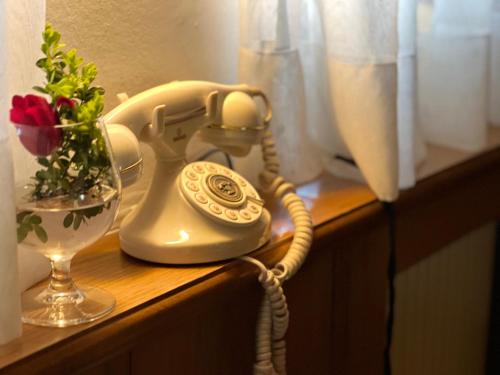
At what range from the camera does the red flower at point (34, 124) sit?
0.76 metres

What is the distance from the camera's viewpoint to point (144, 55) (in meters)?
1.15

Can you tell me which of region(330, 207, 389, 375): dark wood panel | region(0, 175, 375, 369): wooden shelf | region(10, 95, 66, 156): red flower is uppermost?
region(10, 95, 66, 156): red flower

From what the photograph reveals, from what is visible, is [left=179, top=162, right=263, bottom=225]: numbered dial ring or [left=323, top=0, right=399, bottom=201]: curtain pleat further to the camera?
[left=323, top=0, right=399, bottom=201]: curtain pleat

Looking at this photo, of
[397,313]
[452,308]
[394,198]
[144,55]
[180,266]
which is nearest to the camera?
[180,266]

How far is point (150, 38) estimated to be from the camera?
45.3 inches

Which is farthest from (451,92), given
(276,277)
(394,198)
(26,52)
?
(26,52)

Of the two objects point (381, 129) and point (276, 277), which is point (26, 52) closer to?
point (276, 277)

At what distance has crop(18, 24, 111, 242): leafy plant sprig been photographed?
79 cm

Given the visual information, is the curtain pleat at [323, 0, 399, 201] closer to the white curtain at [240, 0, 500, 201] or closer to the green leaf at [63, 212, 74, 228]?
the white curtain at [240, 0, 500, 201]

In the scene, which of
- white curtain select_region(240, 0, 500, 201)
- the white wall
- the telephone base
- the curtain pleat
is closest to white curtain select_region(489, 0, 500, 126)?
white curtain select_region(240, 0, 500, 201)

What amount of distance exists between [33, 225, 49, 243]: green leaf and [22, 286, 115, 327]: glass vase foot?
0.31 ft

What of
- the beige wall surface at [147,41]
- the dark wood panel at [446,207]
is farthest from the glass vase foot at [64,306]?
the dark wood panel at [446,207]

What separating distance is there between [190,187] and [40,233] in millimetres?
279

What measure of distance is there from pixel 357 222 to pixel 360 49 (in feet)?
0.78
